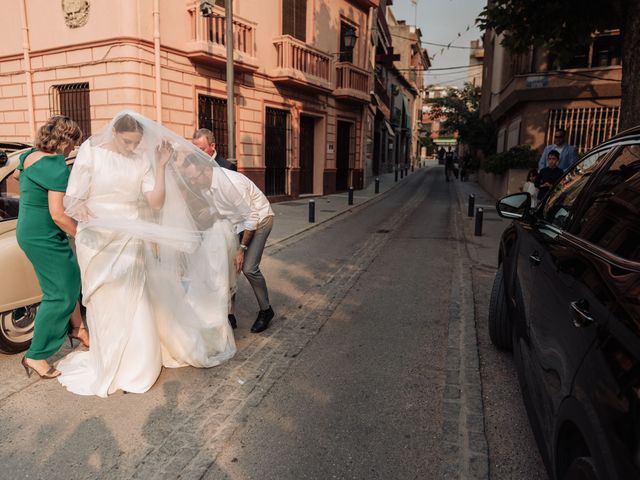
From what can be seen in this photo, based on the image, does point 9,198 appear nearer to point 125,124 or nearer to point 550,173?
point 125,124

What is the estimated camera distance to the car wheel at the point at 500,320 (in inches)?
156

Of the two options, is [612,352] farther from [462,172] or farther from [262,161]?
[462,172]

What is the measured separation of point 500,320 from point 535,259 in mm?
1394

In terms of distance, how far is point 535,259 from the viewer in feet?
9.15

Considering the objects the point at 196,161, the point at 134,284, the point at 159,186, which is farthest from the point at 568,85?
the point at 134,284

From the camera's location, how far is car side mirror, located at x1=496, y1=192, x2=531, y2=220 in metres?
3.74

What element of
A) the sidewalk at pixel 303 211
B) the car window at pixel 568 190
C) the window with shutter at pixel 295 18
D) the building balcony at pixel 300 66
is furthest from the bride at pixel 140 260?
the window with shutter at pixel 295 18

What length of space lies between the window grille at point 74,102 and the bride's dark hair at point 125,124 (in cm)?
982

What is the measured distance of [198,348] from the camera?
3.71 meters

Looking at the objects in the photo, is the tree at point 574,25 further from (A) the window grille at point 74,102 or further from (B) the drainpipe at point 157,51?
(A) the window grille at point 74,102

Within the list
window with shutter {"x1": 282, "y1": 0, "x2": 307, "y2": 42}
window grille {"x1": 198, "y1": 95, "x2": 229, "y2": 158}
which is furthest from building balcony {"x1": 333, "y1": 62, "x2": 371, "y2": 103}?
window grille {"x1": 198, "y1": 95, "x2": 229, "y2": 158}

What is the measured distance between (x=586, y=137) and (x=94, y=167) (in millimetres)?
16214

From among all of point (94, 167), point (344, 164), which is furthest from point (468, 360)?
point (344, 164)

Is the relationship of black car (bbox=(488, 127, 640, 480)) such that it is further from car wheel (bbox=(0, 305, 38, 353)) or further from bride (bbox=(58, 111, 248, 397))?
car wheel (bbox=(0, 305, 38, 353))
